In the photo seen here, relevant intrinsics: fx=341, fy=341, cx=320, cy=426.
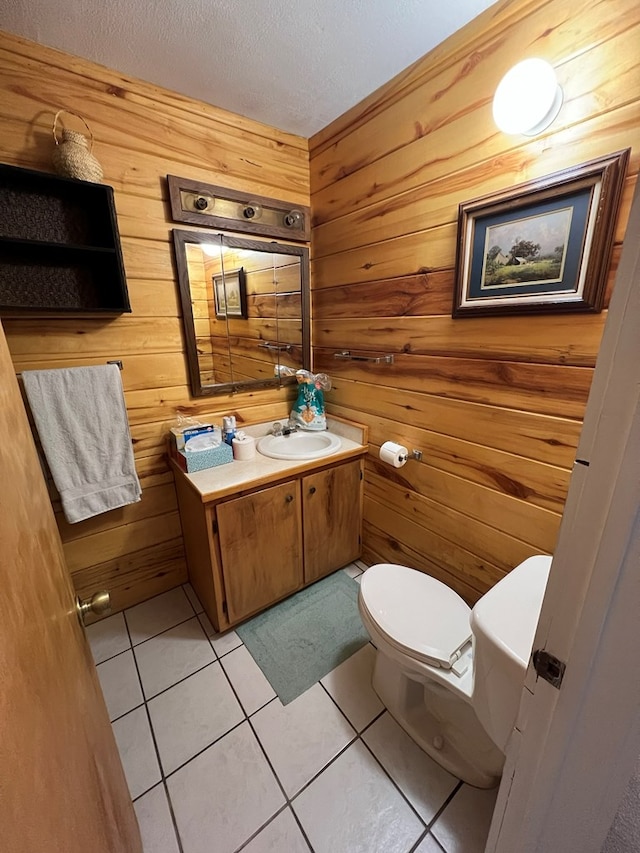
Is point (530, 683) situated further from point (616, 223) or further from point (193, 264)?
point (193, 264)

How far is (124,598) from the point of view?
1.72 meters

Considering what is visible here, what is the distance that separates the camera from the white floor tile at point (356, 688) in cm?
126

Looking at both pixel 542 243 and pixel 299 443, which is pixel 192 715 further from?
pixel 542 243

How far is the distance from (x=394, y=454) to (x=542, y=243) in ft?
3.02

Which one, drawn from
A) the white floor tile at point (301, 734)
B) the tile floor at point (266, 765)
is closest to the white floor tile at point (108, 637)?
the tile floor at point (266, 765)

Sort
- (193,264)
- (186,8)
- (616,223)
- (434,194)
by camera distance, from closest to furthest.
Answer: (616,223) < (186,8) < (434,194) < (193,264)

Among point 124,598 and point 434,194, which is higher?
point 434,194

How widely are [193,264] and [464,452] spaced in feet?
4.73

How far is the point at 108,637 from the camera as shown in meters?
1.59

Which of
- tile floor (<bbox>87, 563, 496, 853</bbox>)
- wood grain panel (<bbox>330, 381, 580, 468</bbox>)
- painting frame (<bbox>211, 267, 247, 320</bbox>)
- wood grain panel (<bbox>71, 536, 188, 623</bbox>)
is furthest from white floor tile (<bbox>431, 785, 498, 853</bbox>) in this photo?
painting frame (<bbox>211, 267, 247, 320</bbox>)

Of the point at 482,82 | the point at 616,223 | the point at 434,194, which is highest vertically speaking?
the point at 482,82

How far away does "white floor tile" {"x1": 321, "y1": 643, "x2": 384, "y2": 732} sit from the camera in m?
1.26

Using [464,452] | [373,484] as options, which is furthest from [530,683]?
[373,484]

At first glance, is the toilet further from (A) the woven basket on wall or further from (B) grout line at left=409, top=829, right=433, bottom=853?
(A) the woven basket on wall
